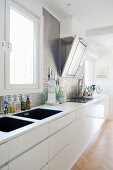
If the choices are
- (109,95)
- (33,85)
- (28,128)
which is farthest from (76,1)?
(109,95)

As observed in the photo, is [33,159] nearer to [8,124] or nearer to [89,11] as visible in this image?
[8,124]

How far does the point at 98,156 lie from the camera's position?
256 cm

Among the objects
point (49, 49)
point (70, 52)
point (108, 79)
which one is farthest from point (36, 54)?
point (108, 79)

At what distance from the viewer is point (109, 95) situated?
16.9 feet

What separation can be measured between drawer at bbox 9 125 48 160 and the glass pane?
32.0 inches

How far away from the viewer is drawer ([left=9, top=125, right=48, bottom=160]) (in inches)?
41.8

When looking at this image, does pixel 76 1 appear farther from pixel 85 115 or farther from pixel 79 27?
pixel 85 115

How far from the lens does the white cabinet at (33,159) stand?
1.10 m

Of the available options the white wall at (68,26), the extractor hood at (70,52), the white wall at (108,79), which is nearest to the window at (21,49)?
the extractor hood at (70,52)

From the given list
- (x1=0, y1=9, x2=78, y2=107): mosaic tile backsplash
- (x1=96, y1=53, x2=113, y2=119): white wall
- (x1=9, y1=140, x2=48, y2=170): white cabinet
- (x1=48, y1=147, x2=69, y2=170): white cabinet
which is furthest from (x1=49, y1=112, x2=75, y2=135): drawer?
(x1=96, y1=53, x2=113, y2=119): white wall

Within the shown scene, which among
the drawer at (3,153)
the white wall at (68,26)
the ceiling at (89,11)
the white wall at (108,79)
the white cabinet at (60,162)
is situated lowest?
the white cabinet at (60,162)

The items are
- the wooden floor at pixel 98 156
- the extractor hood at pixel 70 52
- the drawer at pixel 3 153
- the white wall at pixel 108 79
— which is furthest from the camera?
the white wall at pixel 108 79

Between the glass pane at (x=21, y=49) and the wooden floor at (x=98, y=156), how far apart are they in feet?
4.63

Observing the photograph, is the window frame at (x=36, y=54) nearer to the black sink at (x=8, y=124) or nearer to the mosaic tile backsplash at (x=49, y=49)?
the mosaic tile backsplash at (x=49, y=49)
